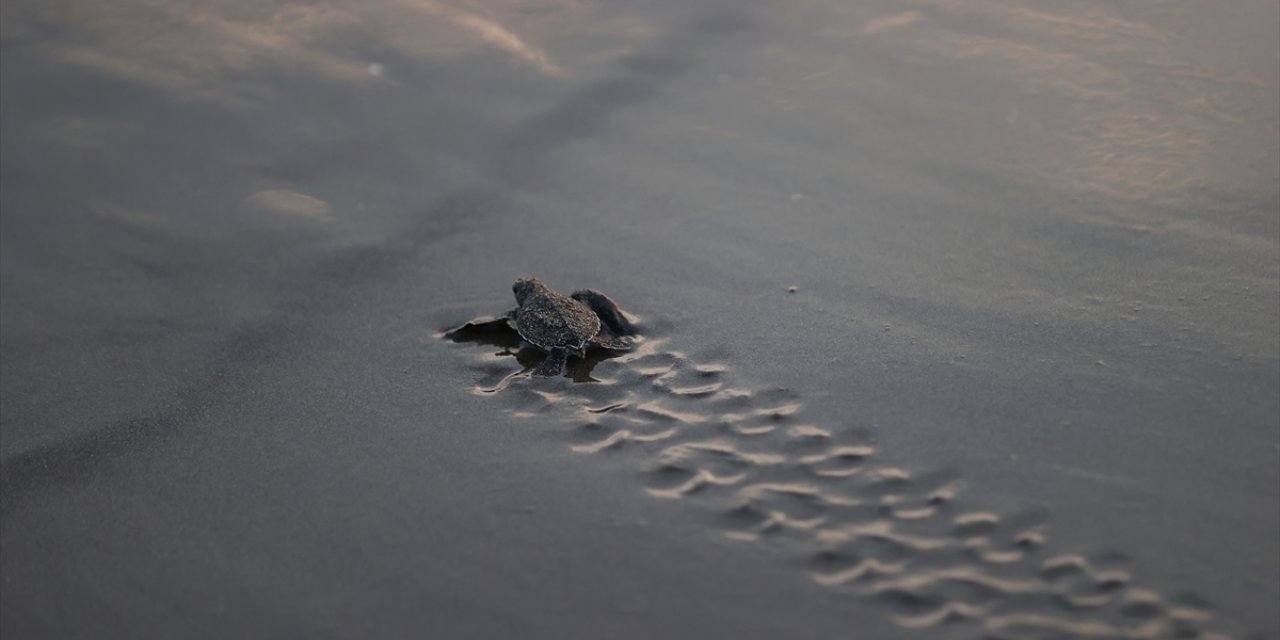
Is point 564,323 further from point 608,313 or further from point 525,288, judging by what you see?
point 525,288

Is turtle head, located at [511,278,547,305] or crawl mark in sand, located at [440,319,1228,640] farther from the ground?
turtle head, located at [511,278,547,305]

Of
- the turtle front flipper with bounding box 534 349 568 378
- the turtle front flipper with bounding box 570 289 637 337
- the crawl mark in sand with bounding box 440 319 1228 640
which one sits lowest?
the crawl mark in sand with bounding box 440 319 1228 640

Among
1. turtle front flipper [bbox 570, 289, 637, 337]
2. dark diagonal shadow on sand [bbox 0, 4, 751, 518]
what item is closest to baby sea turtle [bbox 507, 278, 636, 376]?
turtle front flipper [bbox 570, 289, 637, 337]

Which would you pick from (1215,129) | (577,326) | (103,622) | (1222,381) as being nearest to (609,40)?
(577,326)

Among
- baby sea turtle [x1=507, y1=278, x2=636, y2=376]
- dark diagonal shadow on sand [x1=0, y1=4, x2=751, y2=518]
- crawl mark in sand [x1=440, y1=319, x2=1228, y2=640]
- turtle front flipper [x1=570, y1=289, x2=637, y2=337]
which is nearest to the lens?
crawl mark in sand [x1=440, y1=319, x2=1228, y2=640]

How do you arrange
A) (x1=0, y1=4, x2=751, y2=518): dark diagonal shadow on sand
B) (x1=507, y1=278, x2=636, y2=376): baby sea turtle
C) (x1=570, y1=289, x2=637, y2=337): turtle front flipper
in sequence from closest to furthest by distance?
1. (x1=0, y1=4, x2=751, y2=518): dark diagonal shadow on sand
2. (x1=507, y1=278, x2=636, y2=376): baby sea turtle
3. (x1=570, y1=289, x2=637, y2=337): turtle front flipper

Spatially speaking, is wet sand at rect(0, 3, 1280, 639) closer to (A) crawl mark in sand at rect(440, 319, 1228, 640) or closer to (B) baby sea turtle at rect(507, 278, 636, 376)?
(A) crawl mark in sand at rect(440, 319, 1228, 640)

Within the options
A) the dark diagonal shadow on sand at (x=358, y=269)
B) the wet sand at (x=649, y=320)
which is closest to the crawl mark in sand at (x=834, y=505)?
the wet sand at (x=649, y=320)

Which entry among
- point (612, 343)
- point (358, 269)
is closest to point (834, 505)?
point (612, 343)
